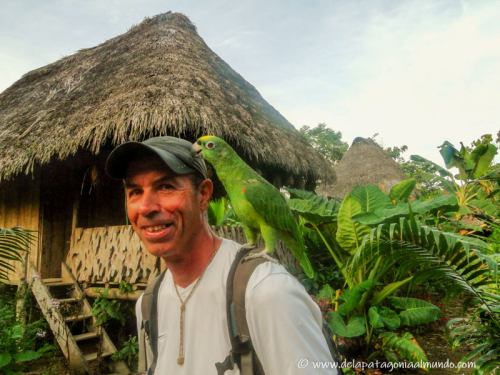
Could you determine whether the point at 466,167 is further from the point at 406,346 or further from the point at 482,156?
the point at 406,346

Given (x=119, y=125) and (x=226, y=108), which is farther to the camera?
(x=226, y=108)

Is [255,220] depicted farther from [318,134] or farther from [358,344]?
[318,134]

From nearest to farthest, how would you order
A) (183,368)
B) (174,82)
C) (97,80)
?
(183,368)
(174,82)
(97,80)

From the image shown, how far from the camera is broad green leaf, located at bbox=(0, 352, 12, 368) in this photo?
3198 millimetres

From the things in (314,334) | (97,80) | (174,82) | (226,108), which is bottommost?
(314,334)

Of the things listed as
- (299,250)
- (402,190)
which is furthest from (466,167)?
(299,250)

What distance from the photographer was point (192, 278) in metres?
1.19

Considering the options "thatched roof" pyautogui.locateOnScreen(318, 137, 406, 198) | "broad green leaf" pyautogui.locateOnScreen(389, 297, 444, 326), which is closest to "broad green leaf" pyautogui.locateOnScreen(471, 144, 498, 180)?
"broad green leaf" pyautogui.locateOnScreen(389, 297, 444, 326)

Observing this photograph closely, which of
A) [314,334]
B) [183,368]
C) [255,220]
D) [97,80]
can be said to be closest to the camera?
[314,334]

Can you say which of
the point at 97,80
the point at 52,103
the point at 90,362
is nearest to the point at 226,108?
A: the point at 97,80

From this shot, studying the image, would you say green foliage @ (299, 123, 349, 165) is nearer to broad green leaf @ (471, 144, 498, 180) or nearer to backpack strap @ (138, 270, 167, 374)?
broad green leaf @ (471, 144, 498, 180)

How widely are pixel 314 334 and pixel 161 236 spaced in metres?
0.55

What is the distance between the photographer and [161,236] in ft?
3.62

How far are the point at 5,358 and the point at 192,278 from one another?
322 cm
